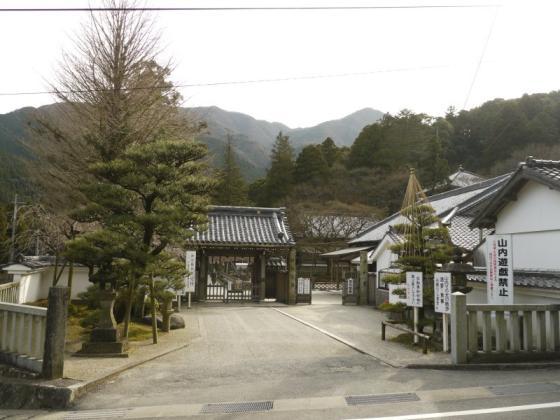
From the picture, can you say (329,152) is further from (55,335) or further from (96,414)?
(96,414)

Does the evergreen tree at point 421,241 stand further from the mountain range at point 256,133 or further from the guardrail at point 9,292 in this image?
the mountain range at point 256,133

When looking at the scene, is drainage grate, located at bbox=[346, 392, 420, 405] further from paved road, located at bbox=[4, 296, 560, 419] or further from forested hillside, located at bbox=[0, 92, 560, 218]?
forested hillside, located at bbox=[0, 92, 560, 218]

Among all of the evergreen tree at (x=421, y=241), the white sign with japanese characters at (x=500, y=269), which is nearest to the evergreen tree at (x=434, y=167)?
the evergreen tree at (x=421, y=241)

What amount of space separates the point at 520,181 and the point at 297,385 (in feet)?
25.2

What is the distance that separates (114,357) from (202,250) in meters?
13.2

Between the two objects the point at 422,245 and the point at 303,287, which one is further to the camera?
the point at 303,287

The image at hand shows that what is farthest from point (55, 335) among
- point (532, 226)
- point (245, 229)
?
point (245, 229)

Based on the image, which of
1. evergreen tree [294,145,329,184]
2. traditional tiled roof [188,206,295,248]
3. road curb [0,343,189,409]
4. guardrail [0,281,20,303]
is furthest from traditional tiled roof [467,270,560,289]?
evergreen tree [294,145,329,184]

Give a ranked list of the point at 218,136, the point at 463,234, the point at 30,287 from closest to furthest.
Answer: the point at 30,287, the point at 463,234, the point at 218,136

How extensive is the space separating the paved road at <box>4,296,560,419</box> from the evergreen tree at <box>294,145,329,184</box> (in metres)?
36.9

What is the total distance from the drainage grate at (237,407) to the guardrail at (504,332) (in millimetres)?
3933

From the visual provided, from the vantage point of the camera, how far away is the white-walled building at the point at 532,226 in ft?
30.7

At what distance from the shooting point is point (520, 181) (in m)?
11.0

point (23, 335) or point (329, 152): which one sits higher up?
point (329, 152)
